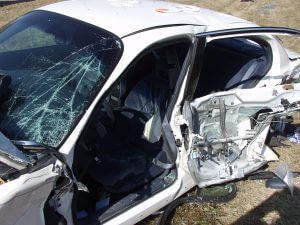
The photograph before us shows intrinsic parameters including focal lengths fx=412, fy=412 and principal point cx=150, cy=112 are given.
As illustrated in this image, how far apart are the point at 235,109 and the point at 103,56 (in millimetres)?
1235

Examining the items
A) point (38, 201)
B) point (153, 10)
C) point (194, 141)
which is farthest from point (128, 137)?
point (38, 201)

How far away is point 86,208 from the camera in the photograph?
105 inches

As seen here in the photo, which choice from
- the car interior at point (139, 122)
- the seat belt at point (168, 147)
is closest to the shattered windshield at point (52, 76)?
the car interior at point (139, 122)

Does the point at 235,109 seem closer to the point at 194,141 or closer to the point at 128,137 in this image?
the point at 194,141

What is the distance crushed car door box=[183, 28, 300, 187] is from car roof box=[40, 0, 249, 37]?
315 mm

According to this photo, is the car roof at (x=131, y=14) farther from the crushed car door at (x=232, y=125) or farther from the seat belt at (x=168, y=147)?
the seat belt at (x=168, y=147)

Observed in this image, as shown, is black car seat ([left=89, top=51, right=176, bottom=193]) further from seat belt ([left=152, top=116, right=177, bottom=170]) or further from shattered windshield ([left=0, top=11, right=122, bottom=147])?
shattered windshield ([left=0, top=11, right=122, bottom=147])

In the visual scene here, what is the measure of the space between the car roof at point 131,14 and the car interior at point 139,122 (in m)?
0.20

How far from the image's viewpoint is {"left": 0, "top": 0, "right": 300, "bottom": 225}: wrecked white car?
222 cm

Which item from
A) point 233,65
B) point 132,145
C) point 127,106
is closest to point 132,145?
point 132,145

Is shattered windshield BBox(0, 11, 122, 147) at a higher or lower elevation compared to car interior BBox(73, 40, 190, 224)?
higher

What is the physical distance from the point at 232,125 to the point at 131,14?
1188mm

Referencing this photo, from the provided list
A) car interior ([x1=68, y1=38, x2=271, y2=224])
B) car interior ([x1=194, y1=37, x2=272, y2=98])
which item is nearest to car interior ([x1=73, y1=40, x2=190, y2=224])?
car interior ([x1=68, y1=38, x2=271, y2=224])

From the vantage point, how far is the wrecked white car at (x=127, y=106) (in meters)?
2.22
